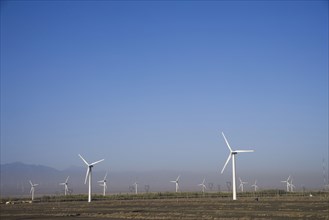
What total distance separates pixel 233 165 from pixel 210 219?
52040 millimetres

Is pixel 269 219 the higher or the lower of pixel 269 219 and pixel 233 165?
the lower

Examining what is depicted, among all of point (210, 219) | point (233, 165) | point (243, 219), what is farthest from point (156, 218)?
point (233, 165)

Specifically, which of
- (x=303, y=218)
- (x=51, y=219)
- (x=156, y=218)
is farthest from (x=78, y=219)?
(x=303, y=218)

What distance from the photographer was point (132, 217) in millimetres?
56688

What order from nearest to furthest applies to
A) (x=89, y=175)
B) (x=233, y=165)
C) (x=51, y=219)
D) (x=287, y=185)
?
(x=51, y=219) → (x=233, y=165) → (x=89, y=175) → (x=287, y=185)

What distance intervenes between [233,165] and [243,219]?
52943 millimetres

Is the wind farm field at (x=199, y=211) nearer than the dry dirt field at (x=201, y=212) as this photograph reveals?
No

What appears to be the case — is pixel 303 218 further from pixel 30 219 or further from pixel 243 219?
pixel 30 219

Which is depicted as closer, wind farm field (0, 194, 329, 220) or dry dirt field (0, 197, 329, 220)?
dry dirt field (0, 197, 329, 220)

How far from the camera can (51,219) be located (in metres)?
56.6

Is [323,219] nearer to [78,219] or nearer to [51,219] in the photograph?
[78,219]

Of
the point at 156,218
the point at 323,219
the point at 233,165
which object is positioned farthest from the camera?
the point at 233,165

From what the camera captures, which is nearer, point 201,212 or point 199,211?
point 201,212

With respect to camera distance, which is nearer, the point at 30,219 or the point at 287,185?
the point at 30,219
